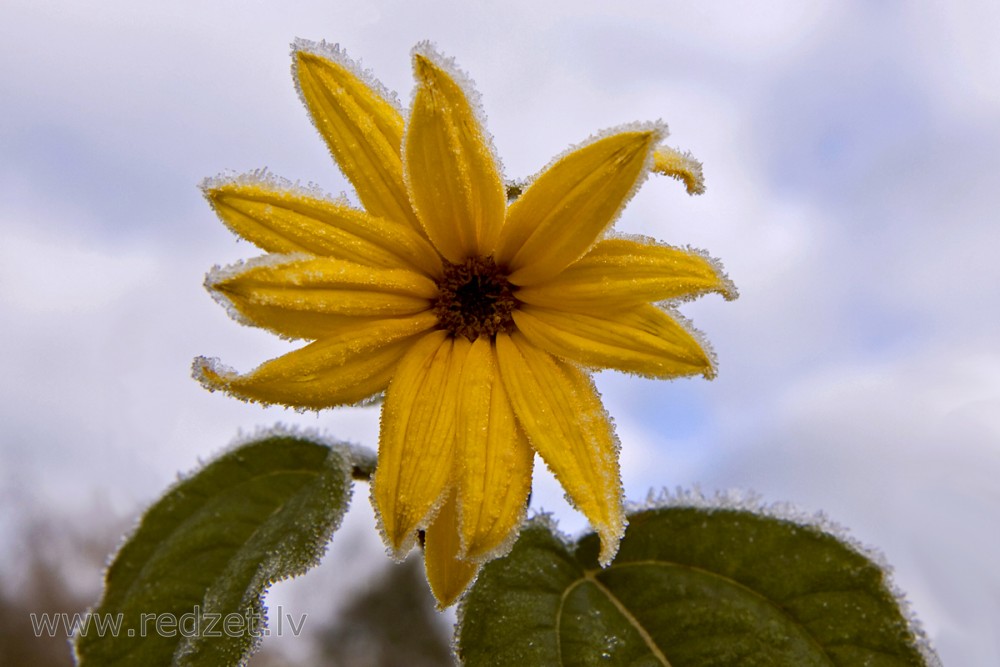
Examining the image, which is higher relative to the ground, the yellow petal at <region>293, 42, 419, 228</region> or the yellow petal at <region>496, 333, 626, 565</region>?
the yellow petal at <region>293, 42, 419, 228</region>

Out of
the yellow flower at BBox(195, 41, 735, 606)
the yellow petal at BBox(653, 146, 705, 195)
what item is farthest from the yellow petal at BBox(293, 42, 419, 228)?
the yellow petal at BBox(653, 146, 705, 195)

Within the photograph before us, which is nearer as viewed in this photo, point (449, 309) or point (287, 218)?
point (287, 218)

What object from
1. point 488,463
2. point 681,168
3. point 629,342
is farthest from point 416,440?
point 681,168

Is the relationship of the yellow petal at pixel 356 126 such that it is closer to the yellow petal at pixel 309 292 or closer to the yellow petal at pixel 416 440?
the yellow petal at pixel 309 292

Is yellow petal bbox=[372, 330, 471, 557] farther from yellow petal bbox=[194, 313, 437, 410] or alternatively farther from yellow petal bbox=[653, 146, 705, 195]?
yellow petal bbox=[653, 146, 705, 195]

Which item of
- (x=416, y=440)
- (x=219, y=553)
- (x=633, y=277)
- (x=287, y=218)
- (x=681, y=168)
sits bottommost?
(x=219, y=553)

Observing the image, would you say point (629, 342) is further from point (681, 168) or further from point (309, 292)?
point (309, 292)

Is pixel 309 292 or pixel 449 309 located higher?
pixel 449 309

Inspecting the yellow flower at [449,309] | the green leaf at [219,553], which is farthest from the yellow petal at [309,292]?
the green leaf at [219,553]
